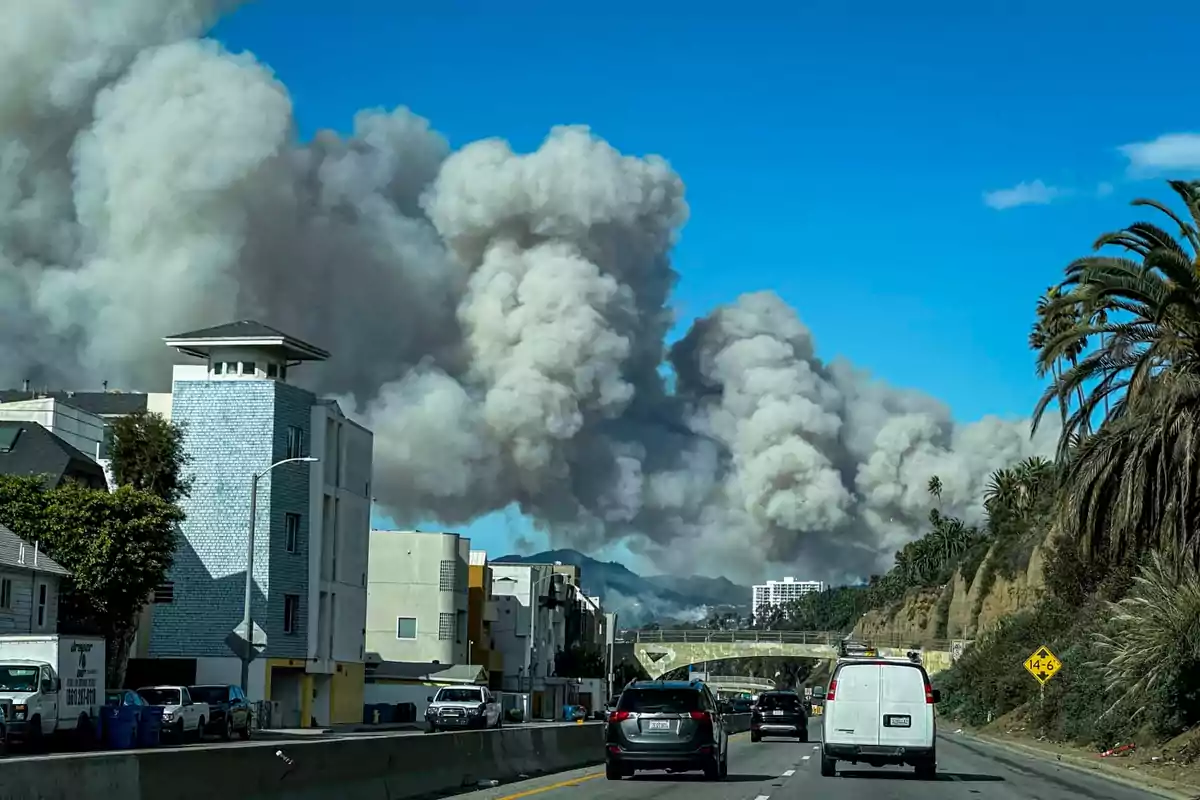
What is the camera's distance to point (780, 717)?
4981 cm

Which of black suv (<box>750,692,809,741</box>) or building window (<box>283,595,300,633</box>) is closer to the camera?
black suv (<box>750,692,809,741</box>)

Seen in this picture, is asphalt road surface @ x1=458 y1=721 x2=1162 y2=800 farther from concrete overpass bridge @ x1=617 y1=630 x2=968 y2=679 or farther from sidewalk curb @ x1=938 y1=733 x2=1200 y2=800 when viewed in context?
concrete overpass bridge @ x1=617 y1=630 x2=968 y2=679

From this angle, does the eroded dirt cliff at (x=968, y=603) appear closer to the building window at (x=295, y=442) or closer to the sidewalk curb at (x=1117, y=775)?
the building window at (x=295, y=442)

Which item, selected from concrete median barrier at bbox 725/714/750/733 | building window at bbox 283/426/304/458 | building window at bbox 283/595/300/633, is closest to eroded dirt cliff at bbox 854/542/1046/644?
concrete median barrier at bbox 725/714/750/733

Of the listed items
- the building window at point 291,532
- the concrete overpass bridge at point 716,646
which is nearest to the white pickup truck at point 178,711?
the building window at point 291,532

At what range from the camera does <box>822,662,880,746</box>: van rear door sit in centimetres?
2650

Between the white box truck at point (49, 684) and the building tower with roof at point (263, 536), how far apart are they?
30.4m

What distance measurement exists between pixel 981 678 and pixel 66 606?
4029 centimetres

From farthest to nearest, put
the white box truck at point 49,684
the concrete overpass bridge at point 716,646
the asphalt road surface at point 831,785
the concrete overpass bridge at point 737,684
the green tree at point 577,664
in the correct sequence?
the concrete overpass bridge at point 737,684, the concrete overpass bridge at point 716,646, the green tree at point 577,664, the white box truck at point 49,684, the asphalt road surface at point 831,785

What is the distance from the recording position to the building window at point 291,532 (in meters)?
69.9

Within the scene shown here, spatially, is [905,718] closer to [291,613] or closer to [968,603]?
[291,613]

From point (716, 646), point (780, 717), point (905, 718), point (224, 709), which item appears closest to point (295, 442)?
point (224, 709)

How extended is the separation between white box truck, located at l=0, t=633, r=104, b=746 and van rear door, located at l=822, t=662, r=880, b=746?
17480 millimetres

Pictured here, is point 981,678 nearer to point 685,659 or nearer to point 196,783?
point 196,783
